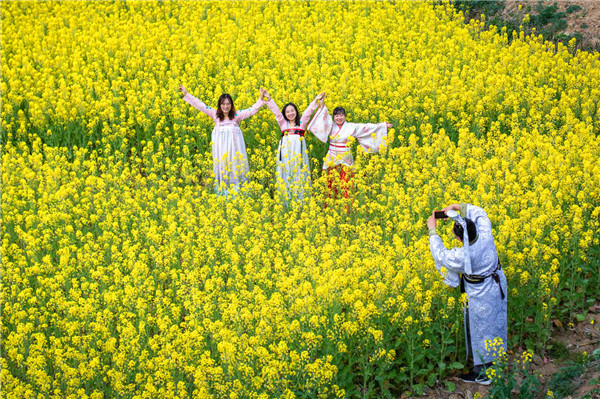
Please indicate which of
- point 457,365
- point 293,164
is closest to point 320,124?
point 293,164

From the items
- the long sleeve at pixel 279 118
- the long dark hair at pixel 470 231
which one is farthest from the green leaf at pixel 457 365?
the long sleeve at pixel 279 118

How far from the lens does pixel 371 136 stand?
36.2 feet

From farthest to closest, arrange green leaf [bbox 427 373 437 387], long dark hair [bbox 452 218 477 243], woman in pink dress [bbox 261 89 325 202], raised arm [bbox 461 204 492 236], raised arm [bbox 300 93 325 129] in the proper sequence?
raised arm [bbox 300 93 325 129] → woman in pink dress [bbox 261 89 325 202] → green leaf [bbox 427 373 437 387] → raised arm [bbox 461 204 492 236] → long dark hair [bbox 452 218 477 243]

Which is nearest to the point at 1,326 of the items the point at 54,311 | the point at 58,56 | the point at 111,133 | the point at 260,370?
the point at 54,311

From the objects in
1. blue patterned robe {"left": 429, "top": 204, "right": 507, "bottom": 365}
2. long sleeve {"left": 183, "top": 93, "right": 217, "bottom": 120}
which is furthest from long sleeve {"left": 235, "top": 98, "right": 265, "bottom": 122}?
blue patterned robe {"left": 429, "top": 204, "right": 507, "bottom": 365}

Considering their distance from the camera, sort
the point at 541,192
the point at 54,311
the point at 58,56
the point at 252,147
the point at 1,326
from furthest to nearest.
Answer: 1. the point at 58,56
2. the point at 252,147
3. the point at 541,192
4. the point at 54,311
5. the point at 1,326

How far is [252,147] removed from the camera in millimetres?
12406

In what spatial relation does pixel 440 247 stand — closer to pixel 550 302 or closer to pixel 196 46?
pixel 550 302

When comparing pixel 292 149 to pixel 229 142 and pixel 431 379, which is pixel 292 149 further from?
pixel 431 379

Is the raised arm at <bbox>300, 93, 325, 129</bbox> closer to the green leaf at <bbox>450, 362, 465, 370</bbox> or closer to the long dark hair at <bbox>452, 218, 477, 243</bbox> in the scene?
the long dark hair at <bbox>452, 218, 477, 243</bbox>

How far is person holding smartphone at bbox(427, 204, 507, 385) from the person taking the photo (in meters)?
6.80

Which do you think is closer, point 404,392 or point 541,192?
point 404,392

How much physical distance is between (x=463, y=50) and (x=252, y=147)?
6022 mm

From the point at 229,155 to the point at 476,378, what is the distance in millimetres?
5635
